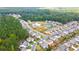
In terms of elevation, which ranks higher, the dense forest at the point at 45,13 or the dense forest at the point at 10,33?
the dense forest at the point at 45,13

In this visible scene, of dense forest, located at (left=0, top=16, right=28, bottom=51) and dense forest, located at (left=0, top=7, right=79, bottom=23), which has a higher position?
dense forest, located at (left=0, top=7, right=79, bottom=23)

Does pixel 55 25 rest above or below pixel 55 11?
below

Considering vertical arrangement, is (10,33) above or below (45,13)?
below
